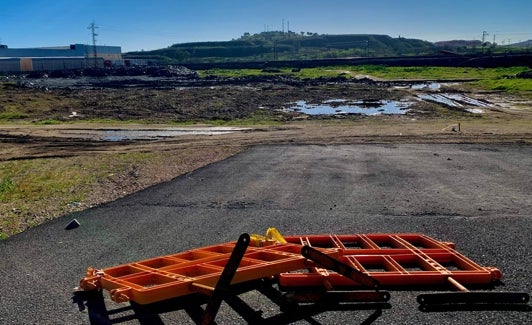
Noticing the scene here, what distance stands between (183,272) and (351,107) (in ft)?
97.9

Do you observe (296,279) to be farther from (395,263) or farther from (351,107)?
(351,107)

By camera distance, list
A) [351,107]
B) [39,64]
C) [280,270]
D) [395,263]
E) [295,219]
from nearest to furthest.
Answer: [280,270]
[395,263]
[295,219]
[351,107]
[39,64]

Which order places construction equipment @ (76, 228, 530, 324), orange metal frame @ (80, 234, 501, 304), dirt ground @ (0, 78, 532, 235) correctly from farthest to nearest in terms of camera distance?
dirt ground @ (0, 78, 532, 235)
orange metal frame @ (80, 234, 501, 304)
construction equipment @ (76, 228, 530, 324)

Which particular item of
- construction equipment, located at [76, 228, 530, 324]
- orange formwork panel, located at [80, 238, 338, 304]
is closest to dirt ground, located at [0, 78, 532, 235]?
orange formwork panel, located at [80, 238, 338, 304]

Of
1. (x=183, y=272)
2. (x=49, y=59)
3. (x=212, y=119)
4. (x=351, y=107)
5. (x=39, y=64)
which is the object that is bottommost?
(x=183, y=272)

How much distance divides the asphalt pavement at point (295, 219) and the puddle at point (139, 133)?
1008 cm

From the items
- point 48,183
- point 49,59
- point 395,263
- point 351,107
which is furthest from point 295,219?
point 49,59

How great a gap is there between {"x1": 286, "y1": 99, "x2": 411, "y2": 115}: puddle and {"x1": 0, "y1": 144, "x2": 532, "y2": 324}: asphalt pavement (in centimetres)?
1655

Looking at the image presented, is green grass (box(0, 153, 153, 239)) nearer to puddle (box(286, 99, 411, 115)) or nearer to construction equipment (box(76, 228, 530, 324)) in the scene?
construction equipment (box(76, 228, 530, 324))

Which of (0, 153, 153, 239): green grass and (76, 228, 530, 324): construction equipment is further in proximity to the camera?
(0, 153, 153, 239): green grass

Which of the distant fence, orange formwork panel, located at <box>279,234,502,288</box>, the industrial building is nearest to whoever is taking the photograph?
orange formwork panel, located at <box>279,234,502,288</box>

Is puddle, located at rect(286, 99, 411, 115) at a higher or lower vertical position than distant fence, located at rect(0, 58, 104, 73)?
lower

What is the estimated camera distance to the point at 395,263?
634 cm

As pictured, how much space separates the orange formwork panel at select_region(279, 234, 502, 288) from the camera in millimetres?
5867
